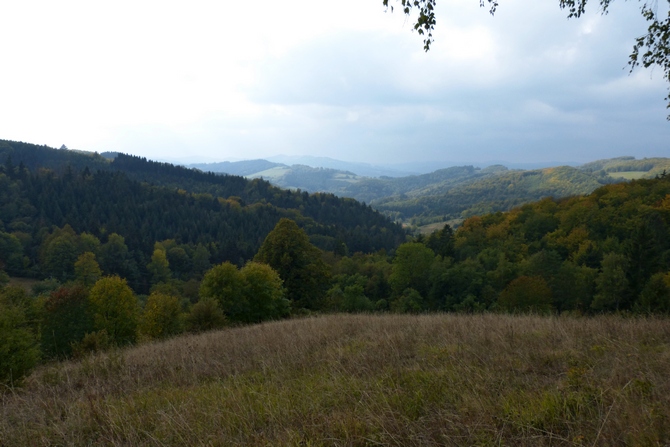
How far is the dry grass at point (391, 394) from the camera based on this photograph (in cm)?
314

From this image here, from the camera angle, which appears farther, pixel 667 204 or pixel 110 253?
pixel 110 253

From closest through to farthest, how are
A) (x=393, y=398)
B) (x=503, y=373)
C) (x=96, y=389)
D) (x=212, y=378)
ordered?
(x=393, y=398), (x=503, y=373), (x=96, y=389), (x=212, y=378)

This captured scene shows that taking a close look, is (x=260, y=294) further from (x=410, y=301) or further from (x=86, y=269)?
(x=86, y=269)

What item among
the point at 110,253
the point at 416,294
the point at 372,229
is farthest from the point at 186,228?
the point at 416,294

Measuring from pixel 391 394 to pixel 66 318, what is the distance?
102ft

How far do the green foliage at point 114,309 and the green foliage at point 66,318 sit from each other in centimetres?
79

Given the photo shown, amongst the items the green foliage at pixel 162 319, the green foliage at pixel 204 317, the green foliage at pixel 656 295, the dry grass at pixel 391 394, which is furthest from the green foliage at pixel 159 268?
the dry grass at pixel 391 394

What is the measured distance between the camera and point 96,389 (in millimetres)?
5469

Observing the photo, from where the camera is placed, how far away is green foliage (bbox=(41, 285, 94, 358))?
26.3m

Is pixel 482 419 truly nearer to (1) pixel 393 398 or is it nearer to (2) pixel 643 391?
(1) pixel 393 398

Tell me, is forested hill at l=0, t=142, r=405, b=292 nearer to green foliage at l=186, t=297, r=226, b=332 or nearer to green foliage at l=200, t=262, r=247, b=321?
green foliage at l=200, t=262, r=247, b=321

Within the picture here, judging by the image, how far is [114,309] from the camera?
29.3m

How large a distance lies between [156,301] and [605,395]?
31034 millimetres

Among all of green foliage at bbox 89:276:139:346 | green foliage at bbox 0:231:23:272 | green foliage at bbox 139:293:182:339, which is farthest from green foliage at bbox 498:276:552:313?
green foliage at bbox 0:231:23:272
